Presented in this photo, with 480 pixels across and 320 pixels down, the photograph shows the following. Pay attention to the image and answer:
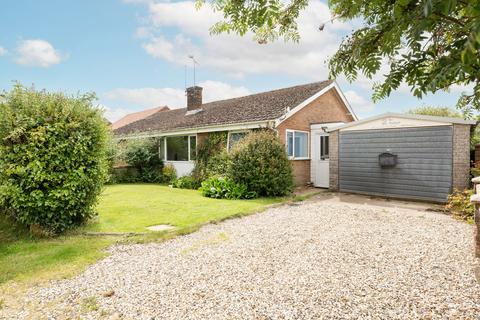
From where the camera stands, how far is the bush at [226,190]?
34.4 ft

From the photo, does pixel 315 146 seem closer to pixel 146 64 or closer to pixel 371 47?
pixel 146 64

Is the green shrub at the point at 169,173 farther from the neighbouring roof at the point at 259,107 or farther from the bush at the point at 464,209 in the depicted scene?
the bush at the point at 464,209

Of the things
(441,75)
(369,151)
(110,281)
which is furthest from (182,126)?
(441,75)

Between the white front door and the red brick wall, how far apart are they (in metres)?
0.37

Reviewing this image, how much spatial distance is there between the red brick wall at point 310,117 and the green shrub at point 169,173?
710 cm

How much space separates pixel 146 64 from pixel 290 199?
974cm

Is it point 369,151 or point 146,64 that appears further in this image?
point 146,64

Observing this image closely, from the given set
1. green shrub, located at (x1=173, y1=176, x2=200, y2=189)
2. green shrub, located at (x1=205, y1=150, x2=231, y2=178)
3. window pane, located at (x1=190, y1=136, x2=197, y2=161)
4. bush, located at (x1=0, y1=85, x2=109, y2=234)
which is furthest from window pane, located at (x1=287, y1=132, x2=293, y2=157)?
bush, located at (x1=0, y1=85, x2=109, y2=234)

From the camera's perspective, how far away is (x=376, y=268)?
4141 millimetres

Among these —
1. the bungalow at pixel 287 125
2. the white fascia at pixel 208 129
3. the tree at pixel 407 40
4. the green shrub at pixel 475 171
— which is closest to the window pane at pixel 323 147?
the bungalow at pixel 287 125

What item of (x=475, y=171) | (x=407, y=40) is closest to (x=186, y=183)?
(x=475, y=171)

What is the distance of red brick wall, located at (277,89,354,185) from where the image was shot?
12898 millimetres

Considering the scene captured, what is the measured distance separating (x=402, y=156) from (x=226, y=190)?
662 cm

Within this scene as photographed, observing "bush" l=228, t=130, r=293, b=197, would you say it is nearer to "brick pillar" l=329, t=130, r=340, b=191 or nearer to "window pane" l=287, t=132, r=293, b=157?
"window pane" l=287, t=132, r=293, b=157
